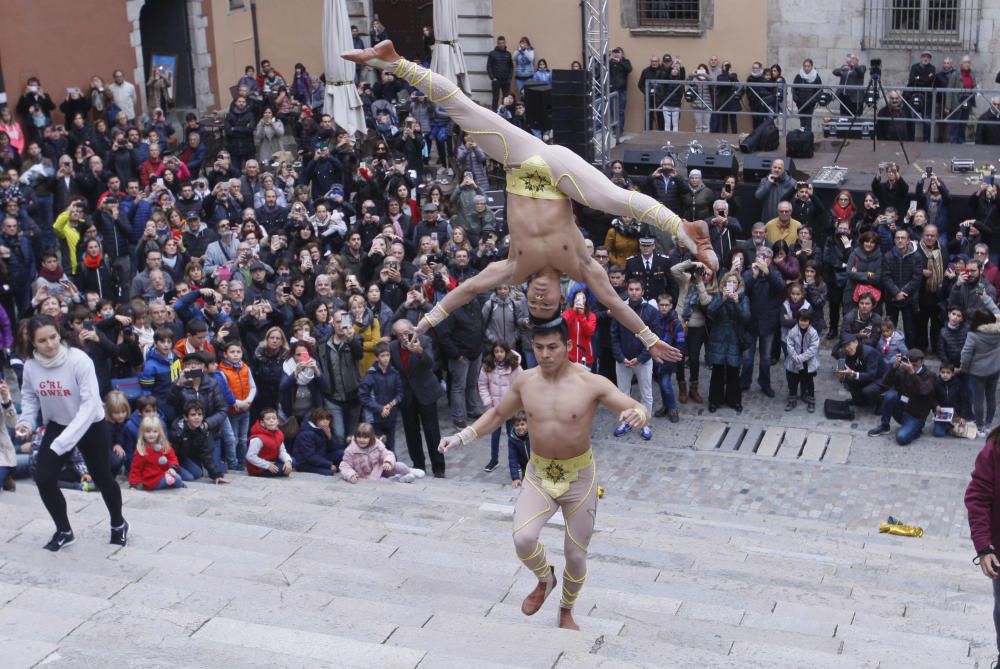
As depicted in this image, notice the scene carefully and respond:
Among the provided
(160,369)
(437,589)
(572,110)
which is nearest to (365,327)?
(160,369)

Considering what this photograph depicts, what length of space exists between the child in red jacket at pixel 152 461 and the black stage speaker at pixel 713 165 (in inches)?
357

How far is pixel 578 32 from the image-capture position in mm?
23844

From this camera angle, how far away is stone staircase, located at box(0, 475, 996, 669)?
753 centimetres

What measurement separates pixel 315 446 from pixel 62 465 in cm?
349

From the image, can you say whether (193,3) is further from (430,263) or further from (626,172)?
(430,263)

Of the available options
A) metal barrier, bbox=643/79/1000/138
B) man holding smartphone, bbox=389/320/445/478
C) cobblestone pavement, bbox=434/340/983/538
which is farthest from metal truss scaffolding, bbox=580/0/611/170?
man holding smartphone, bbox=389/320/445/478

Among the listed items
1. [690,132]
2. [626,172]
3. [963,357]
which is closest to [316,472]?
[963,357]

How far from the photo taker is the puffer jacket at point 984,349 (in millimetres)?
13297

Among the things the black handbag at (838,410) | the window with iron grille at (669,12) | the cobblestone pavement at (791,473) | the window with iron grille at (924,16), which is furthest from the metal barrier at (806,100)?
the cobblestone pavement at (791,473)

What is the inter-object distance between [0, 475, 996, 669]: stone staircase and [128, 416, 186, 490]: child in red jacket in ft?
0.52

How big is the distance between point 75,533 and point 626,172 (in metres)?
11.0

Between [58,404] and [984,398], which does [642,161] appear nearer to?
[984,398]

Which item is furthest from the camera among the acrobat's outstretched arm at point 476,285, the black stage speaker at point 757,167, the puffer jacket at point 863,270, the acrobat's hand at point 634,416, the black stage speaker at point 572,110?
the black stage speaker at point 757,167

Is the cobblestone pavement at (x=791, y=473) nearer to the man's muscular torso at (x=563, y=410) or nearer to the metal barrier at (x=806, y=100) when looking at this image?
the man's muscular torso at (x=563, y=410)
